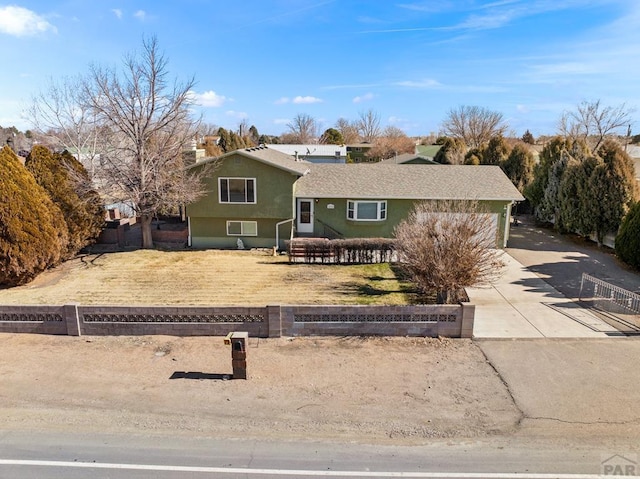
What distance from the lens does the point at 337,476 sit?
6609 mm

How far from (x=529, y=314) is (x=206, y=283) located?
11.9 meters

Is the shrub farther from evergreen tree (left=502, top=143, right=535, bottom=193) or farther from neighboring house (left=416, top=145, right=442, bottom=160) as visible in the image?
neighboring house (left=416, top=145, right=442, bottom=160)

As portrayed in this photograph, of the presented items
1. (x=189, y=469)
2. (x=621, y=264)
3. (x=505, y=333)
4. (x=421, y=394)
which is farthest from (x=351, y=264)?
(x=189, y=469)

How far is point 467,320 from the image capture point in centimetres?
1157

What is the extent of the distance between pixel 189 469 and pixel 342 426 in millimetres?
2827

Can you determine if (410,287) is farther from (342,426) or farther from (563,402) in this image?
(342,426)

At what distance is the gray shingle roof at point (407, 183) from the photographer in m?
22.7

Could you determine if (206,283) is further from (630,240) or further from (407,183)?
(630,240)

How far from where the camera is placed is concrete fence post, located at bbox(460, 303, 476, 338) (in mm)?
11453

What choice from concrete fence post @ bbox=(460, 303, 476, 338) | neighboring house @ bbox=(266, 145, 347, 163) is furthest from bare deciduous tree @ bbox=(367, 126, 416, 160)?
concrete fence post @ bbox=(460, 303, 476, 338)

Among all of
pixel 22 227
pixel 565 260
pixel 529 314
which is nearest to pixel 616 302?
pixel 529 314

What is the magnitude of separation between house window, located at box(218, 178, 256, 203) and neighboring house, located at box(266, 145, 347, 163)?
30671 millimetres

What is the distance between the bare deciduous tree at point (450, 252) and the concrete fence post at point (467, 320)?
1652 mm

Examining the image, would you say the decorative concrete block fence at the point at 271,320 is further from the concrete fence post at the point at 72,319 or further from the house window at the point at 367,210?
the house window at the point at 367,210
